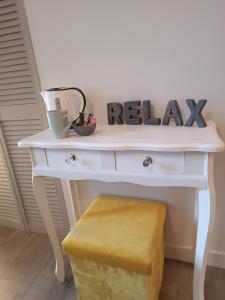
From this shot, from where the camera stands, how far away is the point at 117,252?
3.05ft

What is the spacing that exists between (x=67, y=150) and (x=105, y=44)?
58 centimetres

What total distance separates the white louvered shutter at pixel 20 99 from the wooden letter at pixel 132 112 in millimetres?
557

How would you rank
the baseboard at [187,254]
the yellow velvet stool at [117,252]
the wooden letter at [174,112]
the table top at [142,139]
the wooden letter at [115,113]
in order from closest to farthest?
the table top at [142,139] < the yellow velvet stool at [117,252] < the wooden letter at [174,112] < the wooden letter at [115,113] < the baseboard at [187,254]

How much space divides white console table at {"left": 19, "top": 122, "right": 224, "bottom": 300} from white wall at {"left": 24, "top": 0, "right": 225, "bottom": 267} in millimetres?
205

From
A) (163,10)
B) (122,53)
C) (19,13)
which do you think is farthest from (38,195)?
(163,10)

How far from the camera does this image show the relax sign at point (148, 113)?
1.02 metres

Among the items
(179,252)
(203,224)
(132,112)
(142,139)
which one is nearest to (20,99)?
(132,112)

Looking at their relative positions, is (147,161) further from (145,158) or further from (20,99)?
(20,99)

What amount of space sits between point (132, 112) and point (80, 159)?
0.38 m

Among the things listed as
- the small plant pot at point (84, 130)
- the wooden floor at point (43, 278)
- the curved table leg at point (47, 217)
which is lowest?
the wooden floor at point (43, 278)

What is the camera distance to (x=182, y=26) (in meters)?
0.99

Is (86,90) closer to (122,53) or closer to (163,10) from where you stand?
(122,53)

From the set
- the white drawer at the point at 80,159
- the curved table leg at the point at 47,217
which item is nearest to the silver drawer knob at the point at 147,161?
the white drawer at the point at 80,159

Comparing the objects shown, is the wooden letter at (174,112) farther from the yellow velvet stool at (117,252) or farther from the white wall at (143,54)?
the yellow velvet stool at (117,252)
